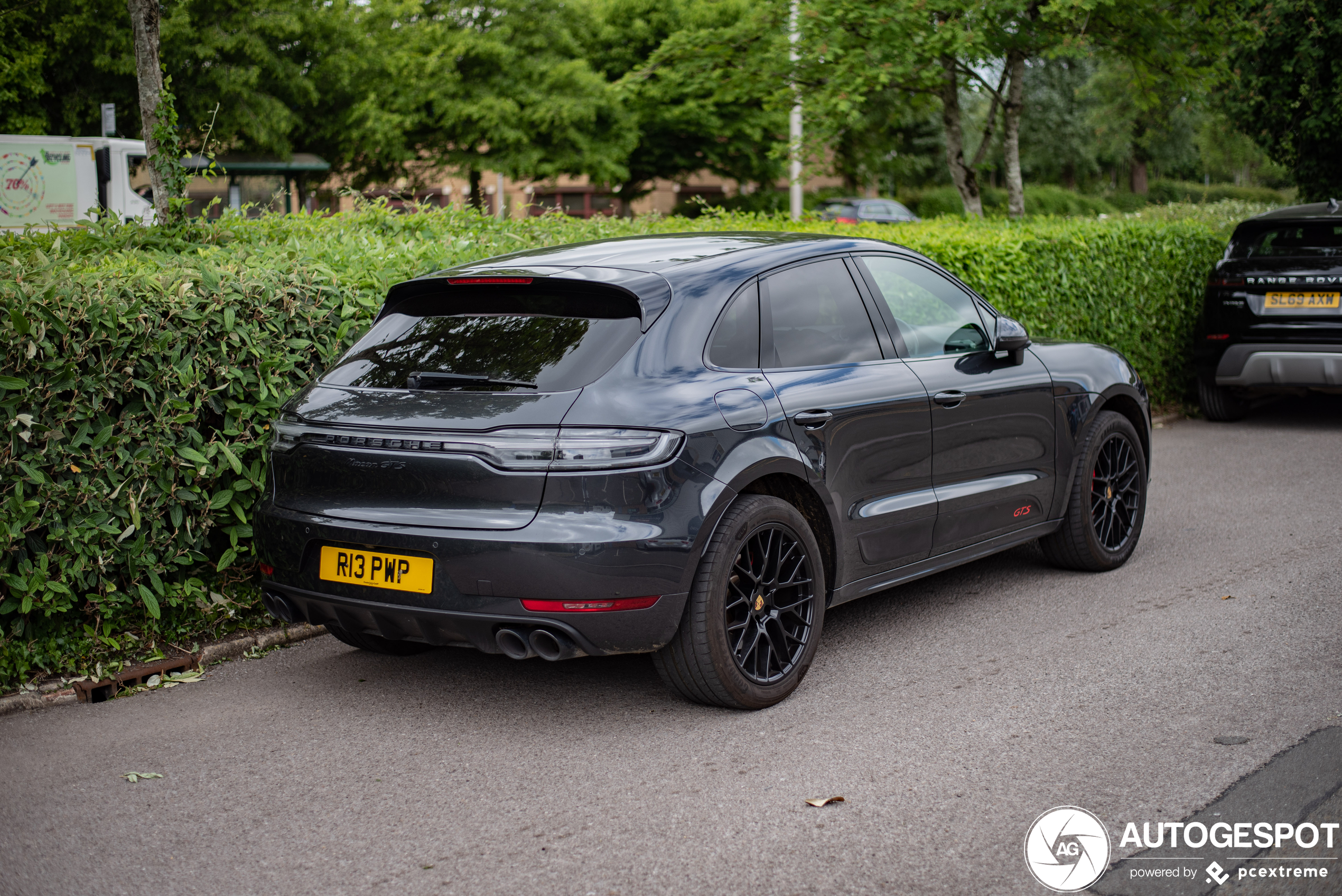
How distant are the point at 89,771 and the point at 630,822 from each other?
6.08 ft

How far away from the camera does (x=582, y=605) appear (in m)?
4.06

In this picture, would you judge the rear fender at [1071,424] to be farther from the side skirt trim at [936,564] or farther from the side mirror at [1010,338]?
the side mirror at [1010,338]

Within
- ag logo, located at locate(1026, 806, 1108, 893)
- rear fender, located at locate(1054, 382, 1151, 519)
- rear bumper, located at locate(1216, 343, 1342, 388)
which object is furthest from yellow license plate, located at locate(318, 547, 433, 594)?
rear bumper, located at locate(1216, 343, 1342, 388)

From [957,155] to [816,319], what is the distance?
10.7m

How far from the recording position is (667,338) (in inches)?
172

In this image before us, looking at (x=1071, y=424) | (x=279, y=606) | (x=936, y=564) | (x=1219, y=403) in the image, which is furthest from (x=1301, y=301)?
(x=279, y=606)

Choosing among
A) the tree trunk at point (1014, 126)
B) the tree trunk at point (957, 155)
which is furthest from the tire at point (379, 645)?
the tree trunk at point (957, 155)

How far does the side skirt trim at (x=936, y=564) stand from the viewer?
500 cm

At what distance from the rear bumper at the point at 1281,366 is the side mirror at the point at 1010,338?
5.60 m

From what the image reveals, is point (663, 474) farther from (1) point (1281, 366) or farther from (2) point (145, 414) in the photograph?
(1) point (1281, 366)

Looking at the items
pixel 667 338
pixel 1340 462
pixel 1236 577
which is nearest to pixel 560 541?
pixel 667 338

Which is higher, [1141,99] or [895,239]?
[1141,99]

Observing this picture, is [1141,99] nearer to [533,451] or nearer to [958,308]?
[958,308]

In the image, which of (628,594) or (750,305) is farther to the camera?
(750,305)
